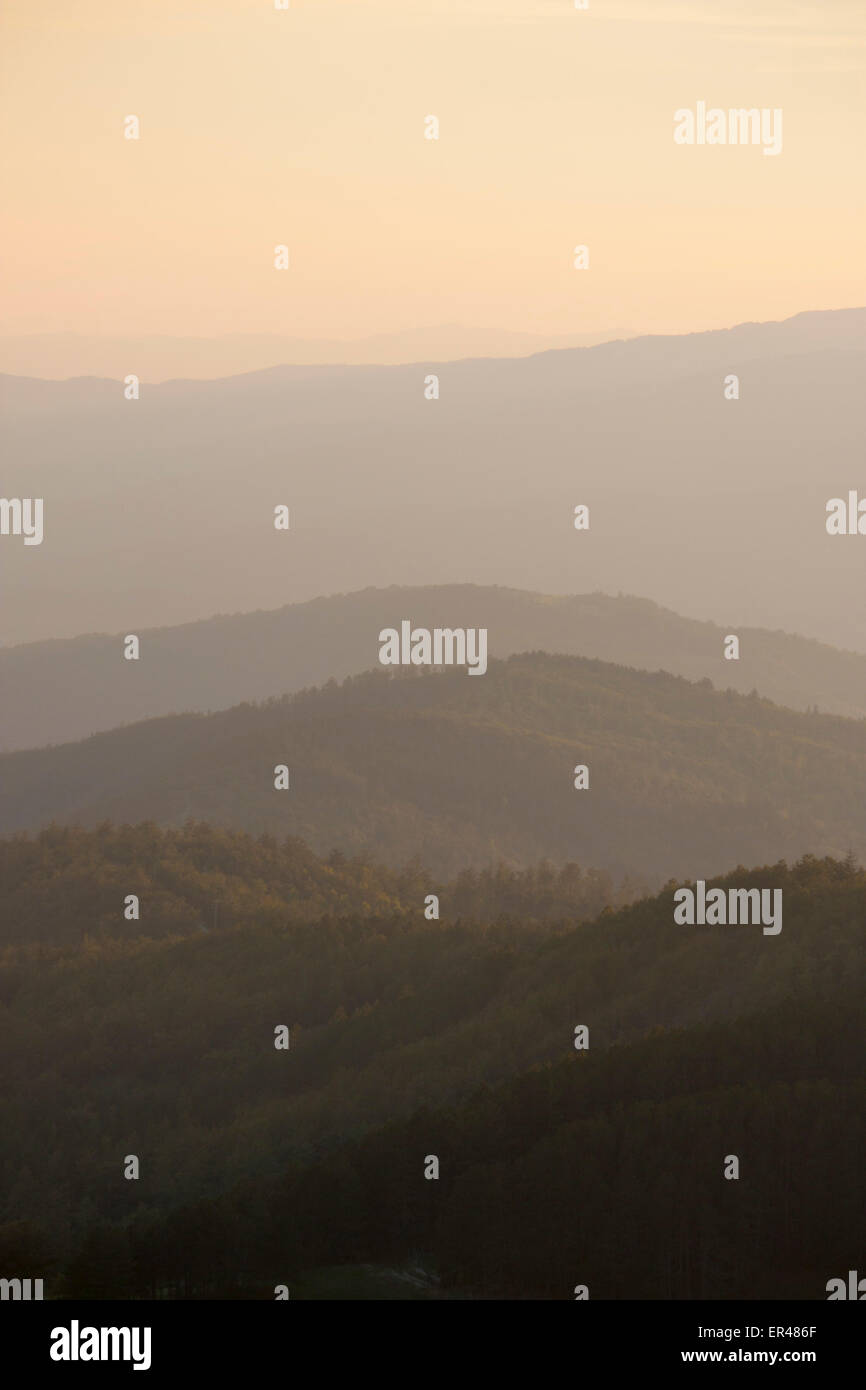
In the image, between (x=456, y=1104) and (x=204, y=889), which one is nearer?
(x=456, y=1104)

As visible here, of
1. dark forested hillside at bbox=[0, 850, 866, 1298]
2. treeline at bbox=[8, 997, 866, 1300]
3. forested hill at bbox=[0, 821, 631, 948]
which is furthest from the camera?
forested hill at bbox=[0, 821, 631, 948]

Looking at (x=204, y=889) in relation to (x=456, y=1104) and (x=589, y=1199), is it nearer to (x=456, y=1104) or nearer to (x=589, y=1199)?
(x=456, y=1104)

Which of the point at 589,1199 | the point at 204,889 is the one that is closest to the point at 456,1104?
the point at 589,1199

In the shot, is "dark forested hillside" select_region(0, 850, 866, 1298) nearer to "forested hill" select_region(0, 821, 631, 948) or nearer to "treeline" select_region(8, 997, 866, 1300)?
"treeline" select_region(8, 997, 866, 1300)

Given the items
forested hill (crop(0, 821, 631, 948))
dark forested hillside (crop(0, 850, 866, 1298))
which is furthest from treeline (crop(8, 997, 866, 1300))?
forested hill (crop(0, 821, 631, 948))

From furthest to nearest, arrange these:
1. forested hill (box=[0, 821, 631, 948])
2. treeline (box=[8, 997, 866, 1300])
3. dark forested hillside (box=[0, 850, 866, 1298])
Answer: forested hill (box=[0, 821, 631, 948])
dark forested hillside (box=[0, 850, 866, 1298])
treeline (box=[8, 997, 866, 1300])
